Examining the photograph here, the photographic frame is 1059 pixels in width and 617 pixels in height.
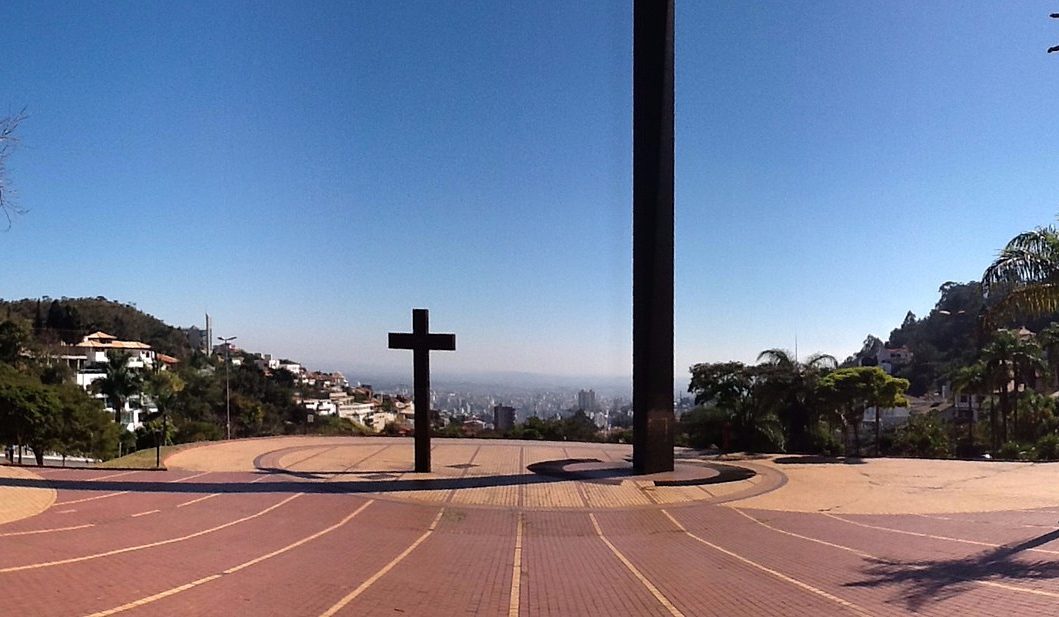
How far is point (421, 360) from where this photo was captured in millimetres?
17109

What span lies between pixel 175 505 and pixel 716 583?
944cm

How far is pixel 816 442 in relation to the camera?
23.0 meters

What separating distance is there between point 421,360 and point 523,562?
8.94 meters

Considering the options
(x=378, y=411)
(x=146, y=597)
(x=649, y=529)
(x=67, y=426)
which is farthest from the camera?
(x=378, y=411)

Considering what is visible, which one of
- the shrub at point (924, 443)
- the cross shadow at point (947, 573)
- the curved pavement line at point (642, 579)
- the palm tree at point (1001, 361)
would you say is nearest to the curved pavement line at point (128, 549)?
the curved pavement line at point (642, 579)

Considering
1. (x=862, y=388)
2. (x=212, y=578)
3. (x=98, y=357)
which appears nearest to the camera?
(x=212, y=578)

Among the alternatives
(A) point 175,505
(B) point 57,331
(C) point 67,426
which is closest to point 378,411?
(B) point 57,331

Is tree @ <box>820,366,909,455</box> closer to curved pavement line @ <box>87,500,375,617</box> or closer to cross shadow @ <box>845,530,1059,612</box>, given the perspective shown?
cross shadow @ <box>845,530,1059,612</box>

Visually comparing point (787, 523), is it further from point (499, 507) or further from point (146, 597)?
point (146, 597)

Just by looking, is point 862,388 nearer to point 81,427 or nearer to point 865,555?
point 865,555

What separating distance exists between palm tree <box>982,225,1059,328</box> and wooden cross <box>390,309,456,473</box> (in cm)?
1127

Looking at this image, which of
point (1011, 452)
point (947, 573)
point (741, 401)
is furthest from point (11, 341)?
point (1011, 452)

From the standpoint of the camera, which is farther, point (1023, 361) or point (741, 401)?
point (1023, 361)

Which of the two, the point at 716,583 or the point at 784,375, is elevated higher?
the point at 784,375
